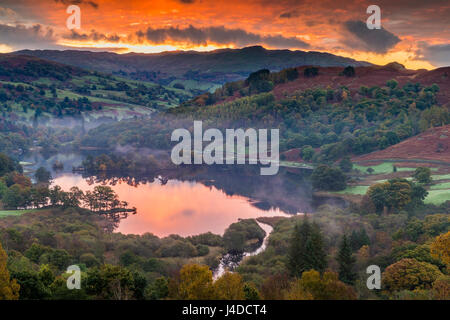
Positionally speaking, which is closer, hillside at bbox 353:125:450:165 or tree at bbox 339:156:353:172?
Result: hillside at bbox 353:125:450:165

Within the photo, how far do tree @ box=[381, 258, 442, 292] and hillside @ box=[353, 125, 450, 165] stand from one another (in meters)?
44.9

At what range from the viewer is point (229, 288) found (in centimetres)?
1589

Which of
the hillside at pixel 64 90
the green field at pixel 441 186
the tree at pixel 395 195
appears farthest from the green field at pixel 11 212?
the hillside at pixel 64 90

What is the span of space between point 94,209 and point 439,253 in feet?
113

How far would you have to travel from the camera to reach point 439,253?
72.6 feet

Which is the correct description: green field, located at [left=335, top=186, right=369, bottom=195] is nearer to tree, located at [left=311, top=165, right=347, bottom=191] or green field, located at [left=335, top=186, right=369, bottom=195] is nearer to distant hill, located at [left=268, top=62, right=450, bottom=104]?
tree, located at [left=311, top=165, right=347, bottom=191]

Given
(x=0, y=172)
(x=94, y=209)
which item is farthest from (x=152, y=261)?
(x=0, y=172)

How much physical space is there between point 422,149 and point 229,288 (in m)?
60.9

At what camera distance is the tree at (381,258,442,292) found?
22062 millimetres

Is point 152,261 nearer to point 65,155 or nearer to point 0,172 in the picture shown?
point 0,172

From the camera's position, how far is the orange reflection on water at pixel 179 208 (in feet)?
139

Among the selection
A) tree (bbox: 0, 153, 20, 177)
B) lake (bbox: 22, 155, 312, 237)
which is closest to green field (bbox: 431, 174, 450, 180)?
lake (bbox: 22, 155, 312, 237)

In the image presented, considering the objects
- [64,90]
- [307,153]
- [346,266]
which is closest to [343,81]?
[307,153]
